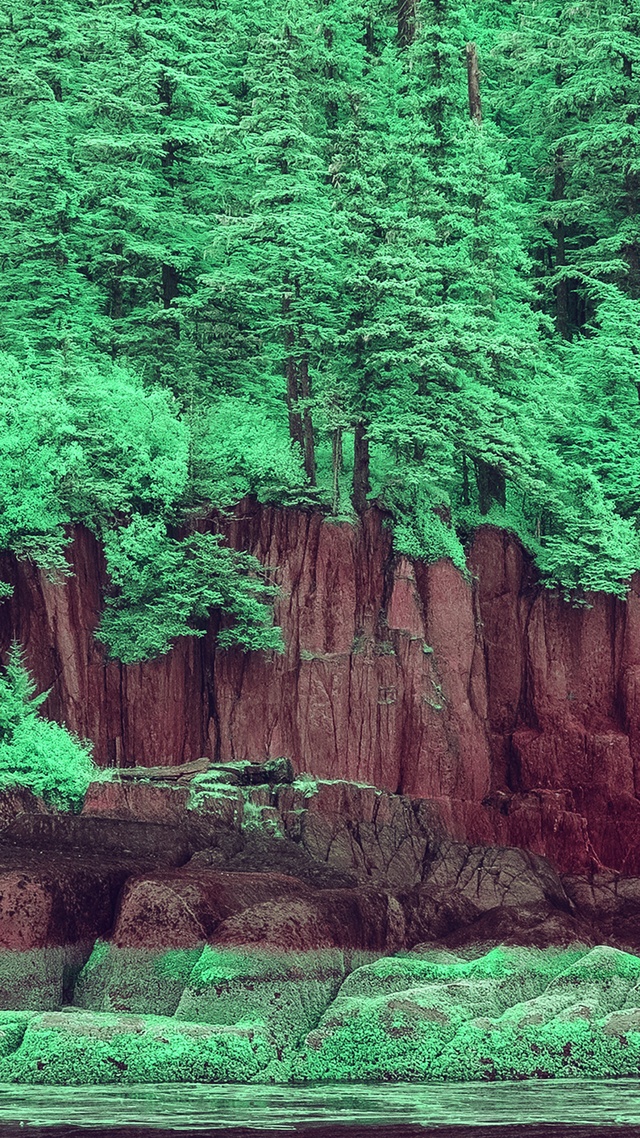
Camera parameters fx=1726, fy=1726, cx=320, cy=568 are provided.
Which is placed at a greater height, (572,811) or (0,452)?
(0,452)

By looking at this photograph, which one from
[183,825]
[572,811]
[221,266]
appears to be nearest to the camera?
[183,825]

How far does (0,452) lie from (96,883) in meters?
8.84

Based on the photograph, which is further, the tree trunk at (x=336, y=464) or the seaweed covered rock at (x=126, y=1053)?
the tree trunk at (x=336, y=464)

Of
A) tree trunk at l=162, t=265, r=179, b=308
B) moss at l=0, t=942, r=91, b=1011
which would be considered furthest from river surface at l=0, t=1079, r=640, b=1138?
tree trunk at l=162, t=265, r=179, b=308

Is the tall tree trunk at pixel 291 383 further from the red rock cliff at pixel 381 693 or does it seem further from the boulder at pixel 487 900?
the boulder at pixel 487 900

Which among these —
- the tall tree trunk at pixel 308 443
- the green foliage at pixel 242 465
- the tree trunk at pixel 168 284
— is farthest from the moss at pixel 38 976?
the tree trunk at pixel 168 284

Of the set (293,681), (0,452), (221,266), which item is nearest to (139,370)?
(221,266)

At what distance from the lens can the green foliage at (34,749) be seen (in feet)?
107

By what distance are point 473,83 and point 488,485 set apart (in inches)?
471

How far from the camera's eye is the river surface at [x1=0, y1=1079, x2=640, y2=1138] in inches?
895

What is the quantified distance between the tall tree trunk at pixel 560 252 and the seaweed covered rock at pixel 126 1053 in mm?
21385

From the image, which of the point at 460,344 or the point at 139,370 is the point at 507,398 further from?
the point at 139,370

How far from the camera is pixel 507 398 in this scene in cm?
3894

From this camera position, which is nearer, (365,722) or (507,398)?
(365,722)
